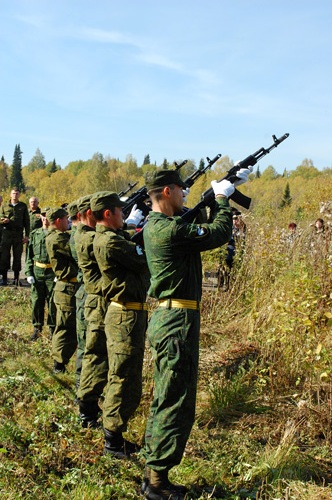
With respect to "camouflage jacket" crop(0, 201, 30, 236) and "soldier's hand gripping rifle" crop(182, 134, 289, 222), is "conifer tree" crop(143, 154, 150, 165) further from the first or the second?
"soldier's hand gripping rifle" crop(182, 134, 289, 222)

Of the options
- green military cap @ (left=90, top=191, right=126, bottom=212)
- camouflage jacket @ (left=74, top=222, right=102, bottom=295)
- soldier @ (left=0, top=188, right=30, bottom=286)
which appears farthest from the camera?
soldier @ (left=0, top=188, right=30, bottom=286)

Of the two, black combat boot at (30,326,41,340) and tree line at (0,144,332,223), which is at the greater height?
tree line at (0,144,332,223)

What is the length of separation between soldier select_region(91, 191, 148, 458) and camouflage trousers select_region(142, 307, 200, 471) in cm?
72

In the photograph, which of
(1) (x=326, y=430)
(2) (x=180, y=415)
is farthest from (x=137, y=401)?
(1) (x=326, y=430)

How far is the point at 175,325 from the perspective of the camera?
3.77 m

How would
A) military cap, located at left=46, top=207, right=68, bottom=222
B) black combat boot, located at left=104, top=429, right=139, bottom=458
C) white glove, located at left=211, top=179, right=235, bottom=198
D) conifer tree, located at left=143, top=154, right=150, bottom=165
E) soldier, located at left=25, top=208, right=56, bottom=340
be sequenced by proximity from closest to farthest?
white glove, located at left=211, top=179, right=235, bottom=198, black combat boot, located at left=104, top=429, right=139, bottom=458, military cap, located at left=46, top=207, right=68, bottom=222, soldier, located at left=25, top=208, right=56, bottom=340, conifer tree, located at left=143, top=154, right=150, bottom=165

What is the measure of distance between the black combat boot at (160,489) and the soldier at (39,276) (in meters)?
4.87

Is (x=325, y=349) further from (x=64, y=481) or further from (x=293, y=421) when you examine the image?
(x=64, y=481)

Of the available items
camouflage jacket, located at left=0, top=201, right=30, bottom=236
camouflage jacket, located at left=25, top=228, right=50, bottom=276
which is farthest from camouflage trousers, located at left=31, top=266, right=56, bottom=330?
camouflage jacket, located at left=0, top=201, right=30, bottom=236

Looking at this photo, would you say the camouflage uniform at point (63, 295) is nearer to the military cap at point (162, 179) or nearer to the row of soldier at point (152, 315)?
the row of soldier at point (152, 315)

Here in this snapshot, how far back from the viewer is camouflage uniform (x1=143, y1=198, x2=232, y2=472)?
3.69 m

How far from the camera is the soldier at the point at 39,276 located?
849 centimetres

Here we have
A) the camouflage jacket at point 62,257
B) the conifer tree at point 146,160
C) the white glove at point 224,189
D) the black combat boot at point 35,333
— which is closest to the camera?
the white glove at point 224,189

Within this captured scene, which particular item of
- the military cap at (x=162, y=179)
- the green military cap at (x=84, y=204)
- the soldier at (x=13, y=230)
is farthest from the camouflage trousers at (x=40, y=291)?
the military cap at (x=162, y=179)
